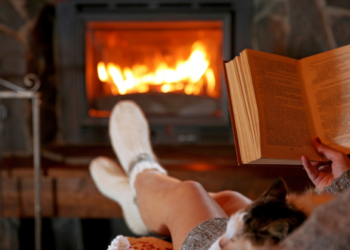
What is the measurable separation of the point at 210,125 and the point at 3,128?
2.95ft

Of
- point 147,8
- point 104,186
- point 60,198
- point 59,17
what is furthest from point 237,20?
point 60,198

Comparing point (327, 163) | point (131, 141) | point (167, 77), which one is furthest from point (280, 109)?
point (167, 77)

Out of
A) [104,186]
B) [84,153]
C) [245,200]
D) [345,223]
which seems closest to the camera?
[345,223]

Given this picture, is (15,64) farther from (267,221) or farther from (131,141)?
(267,221)

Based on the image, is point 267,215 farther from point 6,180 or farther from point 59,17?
point 59,17

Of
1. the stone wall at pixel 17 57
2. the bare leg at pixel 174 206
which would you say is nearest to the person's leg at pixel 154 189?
the bare leg at pixel 174 206

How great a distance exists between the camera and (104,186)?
95 centimetres

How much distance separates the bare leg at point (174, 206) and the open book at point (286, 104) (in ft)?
0.36

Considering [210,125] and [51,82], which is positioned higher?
[51,82]

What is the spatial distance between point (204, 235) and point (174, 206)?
137 millimetres

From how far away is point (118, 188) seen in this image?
0.91 m

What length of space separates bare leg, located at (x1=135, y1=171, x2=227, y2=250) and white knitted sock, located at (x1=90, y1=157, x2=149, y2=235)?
4.5 inches

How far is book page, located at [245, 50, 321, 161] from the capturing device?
441 millimetres

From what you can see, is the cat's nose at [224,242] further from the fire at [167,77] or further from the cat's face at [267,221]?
the fire at [167,77]
